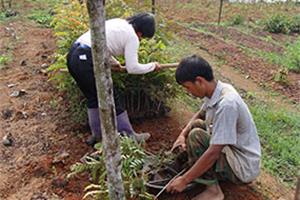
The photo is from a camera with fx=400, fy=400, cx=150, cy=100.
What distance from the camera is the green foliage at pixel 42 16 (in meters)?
9.06

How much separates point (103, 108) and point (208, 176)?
127 centimetres

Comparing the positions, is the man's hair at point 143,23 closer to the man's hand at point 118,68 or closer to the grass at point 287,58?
the man's hand at point 118,68

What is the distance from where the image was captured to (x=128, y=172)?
9.07ft

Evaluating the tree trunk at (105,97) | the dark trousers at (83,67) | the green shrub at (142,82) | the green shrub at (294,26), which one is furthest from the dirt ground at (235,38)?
the tree trunk at (105,97)

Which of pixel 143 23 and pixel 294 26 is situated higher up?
pixel 143 23

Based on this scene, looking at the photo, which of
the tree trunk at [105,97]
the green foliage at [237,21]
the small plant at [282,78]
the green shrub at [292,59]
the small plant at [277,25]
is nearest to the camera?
the tree trunk at [105,97]

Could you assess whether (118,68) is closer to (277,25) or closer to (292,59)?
(292,59)

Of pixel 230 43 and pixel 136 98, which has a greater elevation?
pixel 136 98

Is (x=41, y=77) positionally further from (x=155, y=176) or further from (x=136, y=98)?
(x=155, y=176)

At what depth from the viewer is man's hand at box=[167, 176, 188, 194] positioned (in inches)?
111

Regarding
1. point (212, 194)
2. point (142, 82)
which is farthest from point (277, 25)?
point (212, 194)

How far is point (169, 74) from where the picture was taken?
13.5 ft

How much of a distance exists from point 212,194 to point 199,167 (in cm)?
35

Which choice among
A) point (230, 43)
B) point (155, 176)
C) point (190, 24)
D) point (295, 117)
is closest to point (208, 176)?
point (155, 176)
